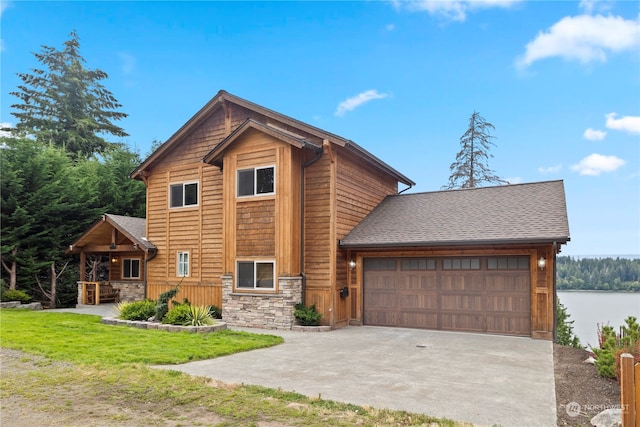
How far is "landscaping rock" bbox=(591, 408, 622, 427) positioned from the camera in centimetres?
440

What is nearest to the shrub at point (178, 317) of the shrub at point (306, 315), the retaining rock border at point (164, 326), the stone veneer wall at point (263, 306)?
the retaining rock border at point (164, 326)

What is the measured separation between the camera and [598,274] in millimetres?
16531

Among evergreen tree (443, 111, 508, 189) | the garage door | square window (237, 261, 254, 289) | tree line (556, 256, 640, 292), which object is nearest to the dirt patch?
the garage door

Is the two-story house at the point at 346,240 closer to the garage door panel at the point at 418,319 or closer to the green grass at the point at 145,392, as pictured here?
the garage door panel at the point at 418,319

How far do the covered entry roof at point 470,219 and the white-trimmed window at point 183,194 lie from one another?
19.3ft

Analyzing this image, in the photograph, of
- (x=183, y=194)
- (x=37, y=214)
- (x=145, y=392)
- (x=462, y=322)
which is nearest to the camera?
(x=145, y=392)

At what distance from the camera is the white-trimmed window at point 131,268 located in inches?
734

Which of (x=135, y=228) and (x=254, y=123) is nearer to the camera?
(x=254, y=123)

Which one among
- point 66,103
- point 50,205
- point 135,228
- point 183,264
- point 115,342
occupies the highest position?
point 66,103

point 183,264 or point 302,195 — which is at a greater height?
point 302,195

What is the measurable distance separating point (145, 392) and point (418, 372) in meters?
4.07

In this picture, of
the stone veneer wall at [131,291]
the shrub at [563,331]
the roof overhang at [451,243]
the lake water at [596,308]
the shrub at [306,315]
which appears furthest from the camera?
the stone veneer wall at [131,291]

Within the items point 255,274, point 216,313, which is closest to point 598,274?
point 255,274

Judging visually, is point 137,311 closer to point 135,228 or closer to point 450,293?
point 135,228
